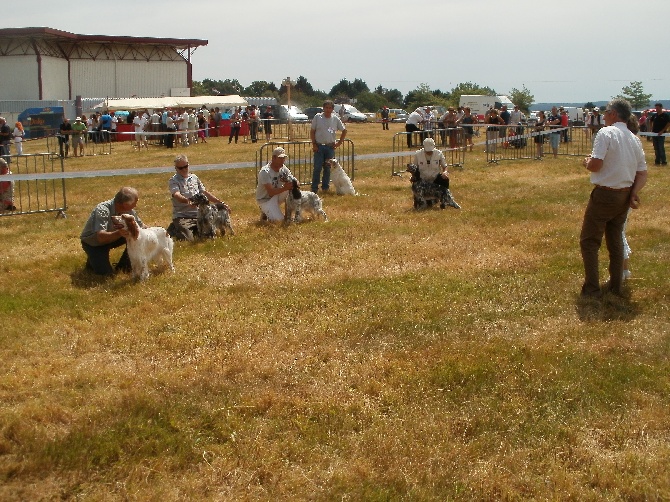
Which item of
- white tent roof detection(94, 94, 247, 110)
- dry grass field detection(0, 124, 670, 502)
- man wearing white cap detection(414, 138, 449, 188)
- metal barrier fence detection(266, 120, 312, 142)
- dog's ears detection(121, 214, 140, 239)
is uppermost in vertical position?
white tent roof detection(94, 94, 247, 110)

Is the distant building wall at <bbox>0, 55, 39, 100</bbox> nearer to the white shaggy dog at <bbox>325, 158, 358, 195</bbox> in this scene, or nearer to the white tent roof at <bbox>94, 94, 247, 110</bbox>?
the white tent roof at <bbox>94, 94, 247, 110</bbox>

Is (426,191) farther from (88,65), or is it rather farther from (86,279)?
(88,65)

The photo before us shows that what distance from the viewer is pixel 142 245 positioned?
7.69m

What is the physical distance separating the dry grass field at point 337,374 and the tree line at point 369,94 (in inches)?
1174

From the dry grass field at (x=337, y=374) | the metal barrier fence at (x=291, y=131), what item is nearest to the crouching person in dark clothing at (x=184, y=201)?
the dry grass field at (x=337, y=374)

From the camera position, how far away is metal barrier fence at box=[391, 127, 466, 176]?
19188mm

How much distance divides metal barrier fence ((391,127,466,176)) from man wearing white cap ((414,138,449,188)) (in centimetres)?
509

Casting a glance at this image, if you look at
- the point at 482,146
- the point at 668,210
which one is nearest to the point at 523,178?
the point at 668,210

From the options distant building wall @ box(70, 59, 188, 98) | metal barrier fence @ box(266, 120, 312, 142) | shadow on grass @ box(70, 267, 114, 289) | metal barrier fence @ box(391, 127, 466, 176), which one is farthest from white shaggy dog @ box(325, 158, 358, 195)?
distant building wall @ box(70, 59, 188, 98)

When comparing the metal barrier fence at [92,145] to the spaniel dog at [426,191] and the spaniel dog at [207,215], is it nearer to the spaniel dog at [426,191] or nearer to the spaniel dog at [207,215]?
the spaniel dog at [426,191]

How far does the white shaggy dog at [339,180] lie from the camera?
45.0 feet

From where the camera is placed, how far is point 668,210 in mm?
12102

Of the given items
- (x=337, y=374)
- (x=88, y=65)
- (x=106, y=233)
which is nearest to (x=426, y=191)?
(x=106, y=233)

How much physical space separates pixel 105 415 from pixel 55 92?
5454cm
